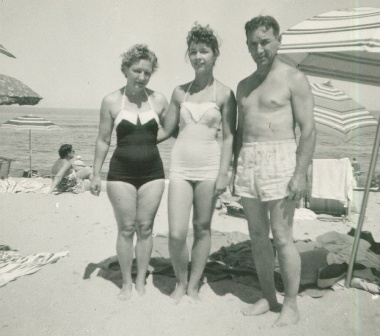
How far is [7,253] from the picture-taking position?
4738 mm

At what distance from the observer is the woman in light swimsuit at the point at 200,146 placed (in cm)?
334

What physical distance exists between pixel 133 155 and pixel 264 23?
1512 millimetres

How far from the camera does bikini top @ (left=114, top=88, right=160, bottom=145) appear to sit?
3557 mm

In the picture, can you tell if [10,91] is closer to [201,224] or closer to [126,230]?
[126,230]

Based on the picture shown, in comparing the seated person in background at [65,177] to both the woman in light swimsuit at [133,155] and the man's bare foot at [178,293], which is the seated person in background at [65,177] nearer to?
the woman in light swimsuit at [133,155]

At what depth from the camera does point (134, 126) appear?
3.56m

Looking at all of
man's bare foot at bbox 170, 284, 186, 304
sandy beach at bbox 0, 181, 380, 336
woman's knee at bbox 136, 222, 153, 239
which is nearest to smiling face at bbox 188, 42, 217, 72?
woman's knee at bbox 136, 222, 153, 239

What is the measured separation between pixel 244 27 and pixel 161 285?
2495mm

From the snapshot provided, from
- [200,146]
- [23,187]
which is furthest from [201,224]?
[23,187]

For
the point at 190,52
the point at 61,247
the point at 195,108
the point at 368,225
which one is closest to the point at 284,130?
the point at 195,108

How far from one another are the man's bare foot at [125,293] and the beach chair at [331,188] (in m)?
5.22

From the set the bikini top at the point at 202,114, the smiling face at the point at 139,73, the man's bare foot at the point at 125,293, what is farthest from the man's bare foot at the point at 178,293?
Answer: the smiling face at the point at 139,73

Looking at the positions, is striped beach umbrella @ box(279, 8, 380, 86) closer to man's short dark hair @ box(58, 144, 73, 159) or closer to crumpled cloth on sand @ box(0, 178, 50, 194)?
man's short dark hair @ box(58, 144, 73, 159)

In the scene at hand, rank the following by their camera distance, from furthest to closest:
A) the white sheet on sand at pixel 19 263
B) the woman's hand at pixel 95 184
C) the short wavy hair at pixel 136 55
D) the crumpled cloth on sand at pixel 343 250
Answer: the crumpled cloth on sand at pixel 343 250 < the white sheet on sand at pixel 19 263 < the woman's hand at pixel 95 184 < the short wavy hair at pixel 136 55
